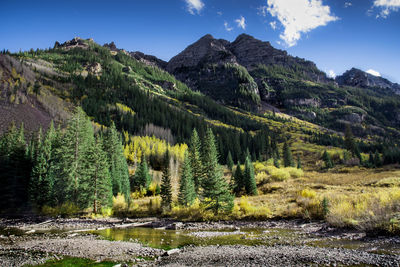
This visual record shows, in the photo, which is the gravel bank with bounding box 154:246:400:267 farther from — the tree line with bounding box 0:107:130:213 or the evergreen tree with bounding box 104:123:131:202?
the evergreen tree with bounding box 104:123:131:202

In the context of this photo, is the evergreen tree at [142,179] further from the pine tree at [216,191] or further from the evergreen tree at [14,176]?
the pine tree at [216,191]

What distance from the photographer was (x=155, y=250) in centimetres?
1391

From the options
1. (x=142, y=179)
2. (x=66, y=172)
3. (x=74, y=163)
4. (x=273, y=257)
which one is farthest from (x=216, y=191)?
(x=142, y=179)

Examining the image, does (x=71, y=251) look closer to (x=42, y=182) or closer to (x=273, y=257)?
(x=273, y=257)

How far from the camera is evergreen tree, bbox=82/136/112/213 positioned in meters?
33.0

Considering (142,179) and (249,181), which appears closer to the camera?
(249,181)

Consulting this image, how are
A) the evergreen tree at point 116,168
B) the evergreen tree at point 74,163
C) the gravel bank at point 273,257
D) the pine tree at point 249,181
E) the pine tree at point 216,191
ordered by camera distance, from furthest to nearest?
the evergreen tree at point 116,168, the pine tree at point 249,181, the evergreen tree at point 74,163, the pine tree at point 216,191, the gravel bank at point 273,257

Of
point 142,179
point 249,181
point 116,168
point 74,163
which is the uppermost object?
point 74,163

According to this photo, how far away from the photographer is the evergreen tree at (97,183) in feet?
108

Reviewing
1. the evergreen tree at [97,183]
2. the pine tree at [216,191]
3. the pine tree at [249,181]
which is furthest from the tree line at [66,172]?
the pine tree at [249,181]

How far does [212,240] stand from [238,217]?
9.70 meters

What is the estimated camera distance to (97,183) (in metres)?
33.3

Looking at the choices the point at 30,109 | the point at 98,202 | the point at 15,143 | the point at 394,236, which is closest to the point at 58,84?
the point at 30,109

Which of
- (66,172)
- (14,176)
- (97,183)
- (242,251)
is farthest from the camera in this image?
(14,176)
